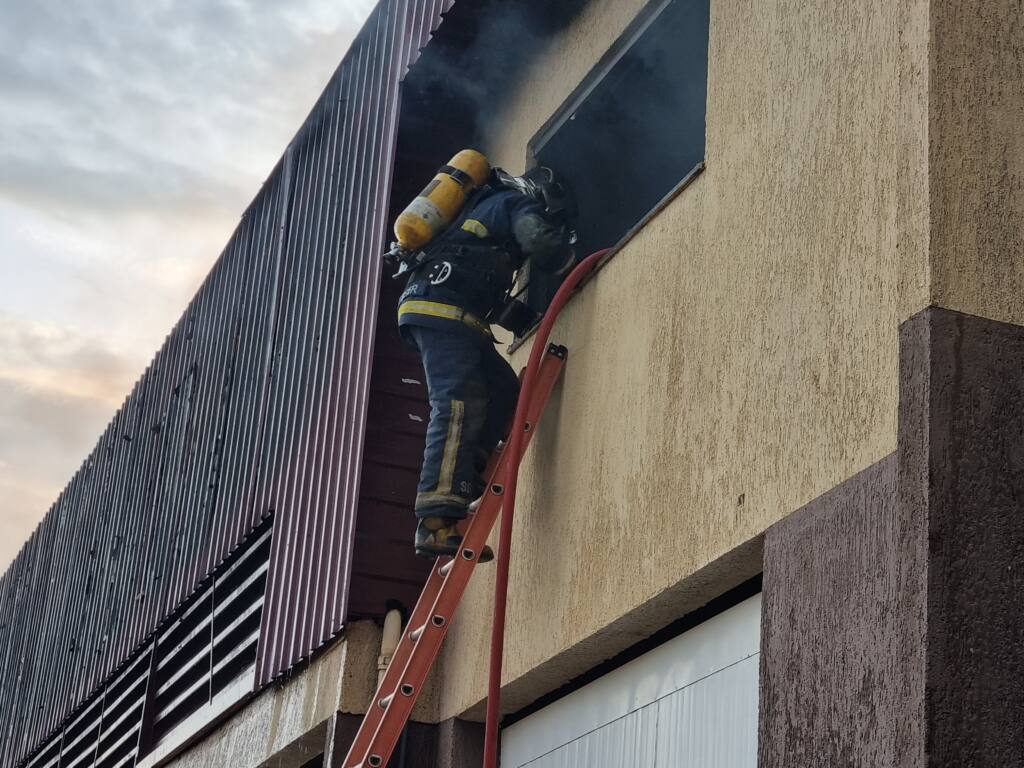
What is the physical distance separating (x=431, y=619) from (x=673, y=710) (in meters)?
1.46

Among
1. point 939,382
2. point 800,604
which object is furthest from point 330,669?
point 939,382

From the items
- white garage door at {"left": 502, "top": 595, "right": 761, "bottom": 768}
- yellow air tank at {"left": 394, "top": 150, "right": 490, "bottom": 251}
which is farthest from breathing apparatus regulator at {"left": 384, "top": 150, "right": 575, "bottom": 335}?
white garage door at {"left": 502, "top": 595, "right": 761, "bottom": 768}

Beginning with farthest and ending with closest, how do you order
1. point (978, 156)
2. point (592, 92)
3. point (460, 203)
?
point (592, 92)
point (460, 203)
point (978, 156)

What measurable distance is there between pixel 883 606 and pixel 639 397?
2000mm

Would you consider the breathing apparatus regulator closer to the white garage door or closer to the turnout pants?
the turnout pants

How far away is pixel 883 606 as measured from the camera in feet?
13.6

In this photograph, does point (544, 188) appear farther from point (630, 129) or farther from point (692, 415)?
point (692, 415)

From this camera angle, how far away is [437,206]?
23.6 feet

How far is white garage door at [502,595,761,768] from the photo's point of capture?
5.09m

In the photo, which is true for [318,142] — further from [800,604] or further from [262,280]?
[800,604]

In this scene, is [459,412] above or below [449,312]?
below

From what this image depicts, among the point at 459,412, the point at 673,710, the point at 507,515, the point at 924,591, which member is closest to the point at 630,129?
the point at 459,412

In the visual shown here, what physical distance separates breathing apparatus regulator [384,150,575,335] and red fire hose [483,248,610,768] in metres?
0.55

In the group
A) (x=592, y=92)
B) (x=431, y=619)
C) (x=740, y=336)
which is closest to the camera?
(x=740, y=336)
